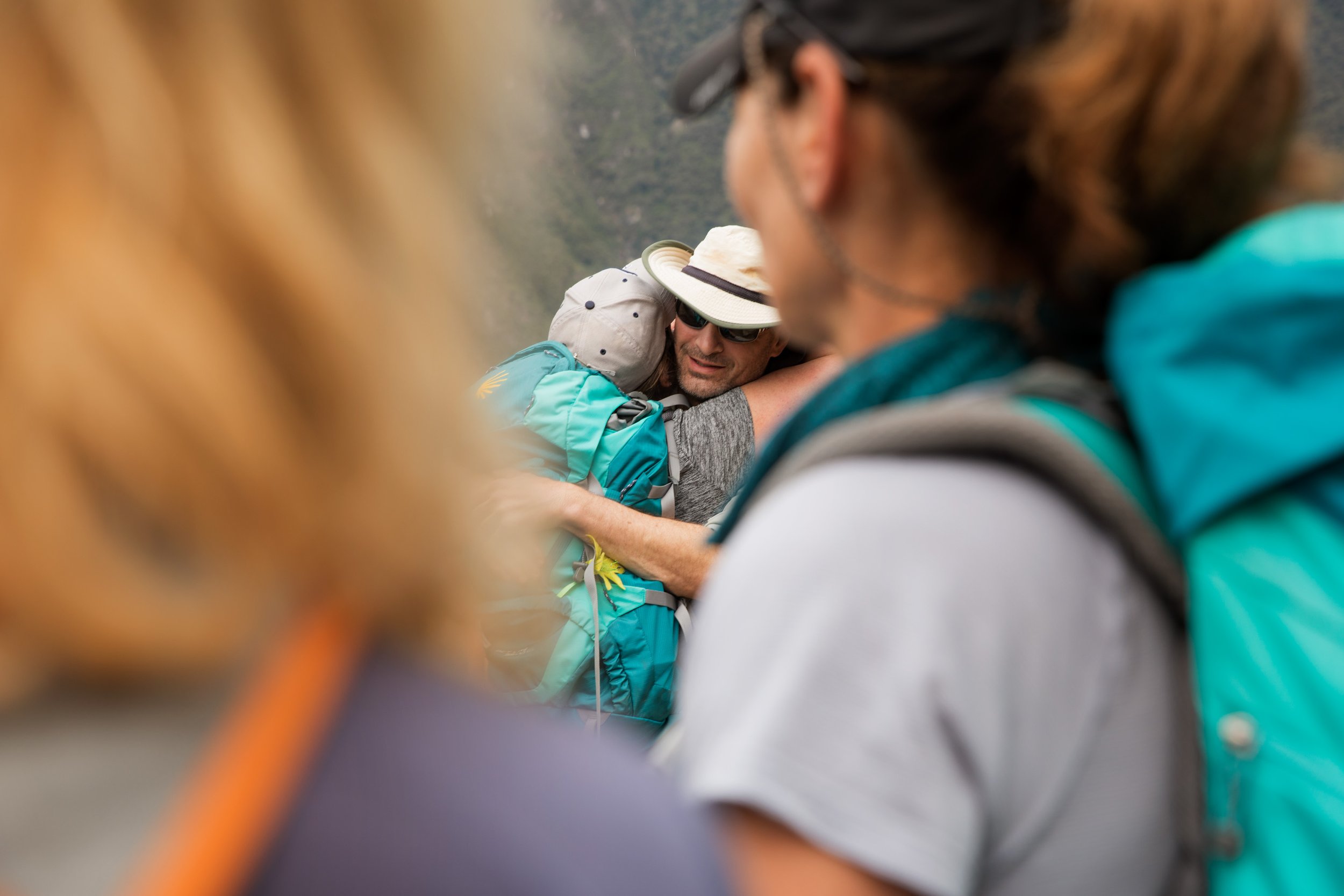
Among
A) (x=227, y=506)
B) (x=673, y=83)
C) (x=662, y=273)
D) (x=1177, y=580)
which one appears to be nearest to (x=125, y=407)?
(x=227, y=506)

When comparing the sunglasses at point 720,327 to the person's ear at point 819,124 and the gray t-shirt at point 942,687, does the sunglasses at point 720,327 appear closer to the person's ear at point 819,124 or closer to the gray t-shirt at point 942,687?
the person's ear at point 819,124

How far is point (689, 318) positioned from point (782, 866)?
104 inches

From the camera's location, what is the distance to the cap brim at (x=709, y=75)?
3.72ft

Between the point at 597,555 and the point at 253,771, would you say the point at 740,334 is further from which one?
the point at 253,771

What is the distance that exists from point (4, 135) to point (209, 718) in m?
0.27

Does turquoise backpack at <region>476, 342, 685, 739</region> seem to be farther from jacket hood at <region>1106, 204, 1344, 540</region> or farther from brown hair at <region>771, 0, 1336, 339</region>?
jacket hood at <region>1106, 204, 1344, 540</region>

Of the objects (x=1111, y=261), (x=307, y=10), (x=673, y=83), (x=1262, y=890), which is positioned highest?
(x=307, y=10)

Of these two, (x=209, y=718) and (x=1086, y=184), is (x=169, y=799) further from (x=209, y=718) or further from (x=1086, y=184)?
(x=1086, y=184)

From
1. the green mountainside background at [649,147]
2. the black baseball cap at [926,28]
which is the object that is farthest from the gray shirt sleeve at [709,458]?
the green mountainside background at [649,147]

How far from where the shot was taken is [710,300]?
3102mm

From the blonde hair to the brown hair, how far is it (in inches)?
23.9

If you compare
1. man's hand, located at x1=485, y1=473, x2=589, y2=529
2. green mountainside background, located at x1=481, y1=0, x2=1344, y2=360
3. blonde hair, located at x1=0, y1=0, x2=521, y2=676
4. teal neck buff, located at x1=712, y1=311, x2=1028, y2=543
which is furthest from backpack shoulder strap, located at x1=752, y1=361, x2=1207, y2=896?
green mountainside background, located at x1=481, y1=0, x2=1344, y2=360

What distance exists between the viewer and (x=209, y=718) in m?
0.45

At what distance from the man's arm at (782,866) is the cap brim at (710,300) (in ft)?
7.71
